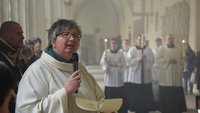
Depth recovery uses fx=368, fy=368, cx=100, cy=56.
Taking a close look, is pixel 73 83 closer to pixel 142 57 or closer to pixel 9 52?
pixel 9 52

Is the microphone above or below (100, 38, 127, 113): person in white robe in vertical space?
above

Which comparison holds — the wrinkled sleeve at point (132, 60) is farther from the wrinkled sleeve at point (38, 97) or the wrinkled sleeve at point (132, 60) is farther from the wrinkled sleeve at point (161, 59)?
the wrinkled sleeve at point (38, 97)

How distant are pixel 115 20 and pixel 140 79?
114cm

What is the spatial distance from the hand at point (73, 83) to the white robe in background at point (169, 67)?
4.20m

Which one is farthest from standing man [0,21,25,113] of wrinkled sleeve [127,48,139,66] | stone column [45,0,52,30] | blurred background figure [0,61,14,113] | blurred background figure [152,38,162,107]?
blurred background figure [152,38,162,107]

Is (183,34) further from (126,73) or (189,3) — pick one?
(126,73)

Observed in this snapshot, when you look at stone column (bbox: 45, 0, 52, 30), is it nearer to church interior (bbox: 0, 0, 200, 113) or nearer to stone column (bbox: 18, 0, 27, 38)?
church interior (bbox: 0, 0, 200, 113)

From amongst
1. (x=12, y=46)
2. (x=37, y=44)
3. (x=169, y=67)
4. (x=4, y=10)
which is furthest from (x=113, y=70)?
(x=12, y=46)

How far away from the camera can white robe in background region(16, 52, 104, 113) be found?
7.64ft

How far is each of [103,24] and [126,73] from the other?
948 millimetres

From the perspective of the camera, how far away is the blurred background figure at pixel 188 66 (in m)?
6.21

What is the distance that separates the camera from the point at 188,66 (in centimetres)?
624

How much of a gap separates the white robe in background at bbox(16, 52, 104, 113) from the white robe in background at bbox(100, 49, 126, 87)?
356 cm

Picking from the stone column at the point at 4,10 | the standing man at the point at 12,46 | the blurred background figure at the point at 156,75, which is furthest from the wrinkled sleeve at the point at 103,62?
the standing man at the point at 12,46
